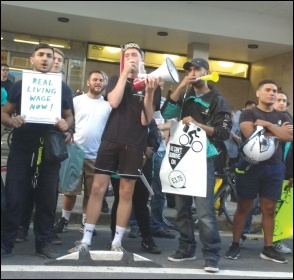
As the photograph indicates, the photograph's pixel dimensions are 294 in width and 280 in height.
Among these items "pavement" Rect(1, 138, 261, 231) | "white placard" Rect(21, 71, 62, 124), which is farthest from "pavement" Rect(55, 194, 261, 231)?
"white placard" Rect(21, 71, 62, 124)

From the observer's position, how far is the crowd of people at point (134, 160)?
4.80m

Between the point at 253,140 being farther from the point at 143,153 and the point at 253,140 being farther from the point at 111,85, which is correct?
the point at 111,85

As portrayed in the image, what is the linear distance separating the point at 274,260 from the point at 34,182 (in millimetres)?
2457

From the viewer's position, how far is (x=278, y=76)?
14.1 m

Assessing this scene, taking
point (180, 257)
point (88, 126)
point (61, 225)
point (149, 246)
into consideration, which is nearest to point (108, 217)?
point (61, 225)

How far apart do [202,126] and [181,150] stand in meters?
0.29

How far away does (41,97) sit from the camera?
4.75 meters

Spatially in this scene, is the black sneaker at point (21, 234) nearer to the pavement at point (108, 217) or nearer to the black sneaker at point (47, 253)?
the black sneaker at point (47, 253)

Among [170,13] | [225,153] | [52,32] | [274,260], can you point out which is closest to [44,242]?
[274,260]

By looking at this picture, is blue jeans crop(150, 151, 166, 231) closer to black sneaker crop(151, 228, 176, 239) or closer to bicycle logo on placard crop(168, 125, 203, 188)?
black sneaker crop(151, 228, 176, 239)

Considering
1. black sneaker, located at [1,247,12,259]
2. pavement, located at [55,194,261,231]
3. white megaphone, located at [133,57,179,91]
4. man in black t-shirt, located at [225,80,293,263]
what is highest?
white megaphone, located at [133,57,179,91]

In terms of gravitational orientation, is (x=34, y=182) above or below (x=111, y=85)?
below

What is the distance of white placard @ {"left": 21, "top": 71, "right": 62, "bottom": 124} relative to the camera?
470 centimetres

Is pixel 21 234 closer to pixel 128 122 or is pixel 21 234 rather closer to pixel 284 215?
pixel 128 122
